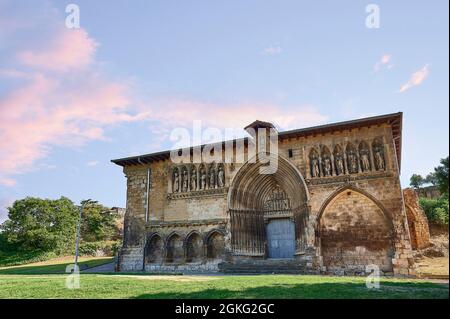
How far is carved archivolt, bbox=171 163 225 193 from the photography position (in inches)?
759

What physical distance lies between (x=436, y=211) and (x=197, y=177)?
19.4m

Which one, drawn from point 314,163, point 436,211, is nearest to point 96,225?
point 314,163

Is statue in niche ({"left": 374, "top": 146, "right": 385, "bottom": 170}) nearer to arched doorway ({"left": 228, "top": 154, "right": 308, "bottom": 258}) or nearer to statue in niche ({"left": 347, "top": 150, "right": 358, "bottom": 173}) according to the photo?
statue in niche ({"left": 347, "top": 150, "right": 358, "bottom": 173})

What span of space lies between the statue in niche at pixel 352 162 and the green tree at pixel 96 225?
1171 inches

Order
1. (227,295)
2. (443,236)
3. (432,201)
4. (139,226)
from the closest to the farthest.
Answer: (227,295) < (139,226) < (443,236) < (432,201)

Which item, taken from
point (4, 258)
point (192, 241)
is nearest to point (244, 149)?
point (192, 241)

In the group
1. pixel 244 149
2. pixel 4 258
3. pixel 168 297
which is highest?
A: pixel 244 149

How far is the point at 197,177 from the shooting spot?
65.4ft

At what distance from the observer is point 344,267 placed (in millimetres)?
15445

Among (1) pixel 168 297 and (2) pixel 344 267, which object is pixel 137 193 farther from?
(1) pixel 168 297

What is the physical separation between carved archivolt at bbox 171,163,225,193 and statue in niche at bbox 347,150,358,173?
6.88 meters

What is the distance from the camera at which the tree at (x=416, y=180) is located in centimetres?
4516

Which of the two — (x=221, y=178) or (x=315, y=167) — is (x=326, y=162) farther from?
(x=221, y=178)
